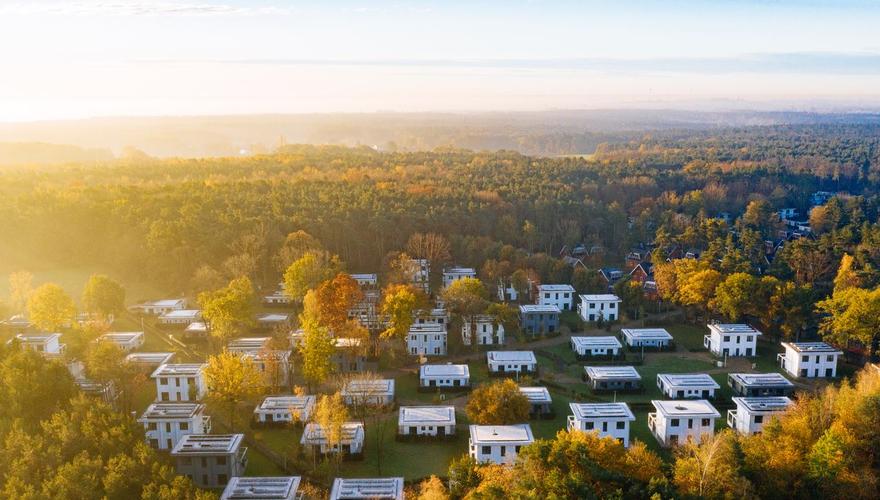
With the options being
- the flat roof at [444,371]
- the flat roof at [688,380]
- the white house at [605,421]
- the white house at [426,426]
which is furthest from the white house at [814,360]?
the white house at [426,426]

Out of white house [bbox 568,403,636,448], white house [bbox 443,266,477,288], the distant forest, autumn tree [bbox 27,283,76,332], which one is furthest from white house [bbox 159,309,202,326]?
white house [bbox 568,403,636,448]

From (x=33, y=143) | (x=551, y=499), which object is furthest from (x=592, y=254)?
(x=33, y=143)

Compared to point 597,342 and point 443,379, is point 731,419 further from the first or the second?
point 443,379

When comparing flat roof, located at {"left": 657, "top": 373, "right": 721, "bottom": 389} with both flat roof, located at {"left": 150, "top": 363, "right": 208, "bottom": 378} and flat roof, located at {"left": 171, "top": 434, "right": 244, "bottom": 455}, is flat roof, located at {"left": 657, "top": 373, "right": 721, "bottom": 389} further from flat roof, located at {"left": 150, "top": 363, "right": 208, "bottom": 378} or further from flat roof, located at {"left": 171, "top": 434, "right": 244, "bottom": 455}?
flat roof, located at {"left": 150, "top": 363, "right": 208, "bottom": 378}

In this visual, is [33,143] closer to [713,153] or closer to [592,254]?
[592,254]

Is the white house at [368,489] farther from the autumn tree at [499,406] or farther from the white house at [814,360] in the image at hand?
the white house at [814,360]

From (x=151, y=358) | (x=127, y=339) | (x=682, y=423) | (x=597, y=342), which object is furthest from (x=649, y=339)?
(x=127, y=339)

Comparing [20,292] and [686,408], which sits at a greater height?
[20,292]
